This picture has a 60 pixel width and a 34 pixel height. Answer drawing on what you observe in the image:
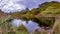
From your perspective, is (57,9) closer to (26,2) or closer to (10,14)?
(26,2)

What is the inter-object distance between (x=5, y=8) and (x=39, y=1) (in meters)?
0.43

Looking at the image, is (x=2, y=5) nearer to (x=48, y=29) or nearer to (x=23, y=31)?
(x=23, y=31)

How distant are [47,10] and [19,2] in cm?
36

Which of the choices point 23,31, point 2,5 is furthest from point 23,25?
point 2,5

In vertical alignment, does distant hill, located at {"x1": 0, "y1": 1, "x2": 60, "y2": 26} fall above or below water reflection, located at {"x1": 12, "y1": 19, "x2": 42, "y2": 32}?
above

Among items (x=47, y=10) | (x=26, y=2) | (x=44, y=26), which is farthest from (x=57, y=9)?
(x=26, y=2)

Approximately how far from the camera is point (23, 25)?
207cm

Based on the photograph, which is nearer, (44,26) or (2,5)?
(44,26)

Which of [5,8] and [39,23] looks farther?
[5,8]

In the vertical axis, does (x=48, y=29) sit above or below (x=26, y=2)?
below

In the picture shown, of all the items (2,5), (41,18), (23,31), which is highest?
(2,5)

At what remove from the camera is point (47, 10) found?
204 centimetres

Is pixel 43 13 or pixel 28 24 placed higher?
pixel 43 13

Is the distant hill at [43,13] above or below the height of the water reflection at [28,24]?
above
